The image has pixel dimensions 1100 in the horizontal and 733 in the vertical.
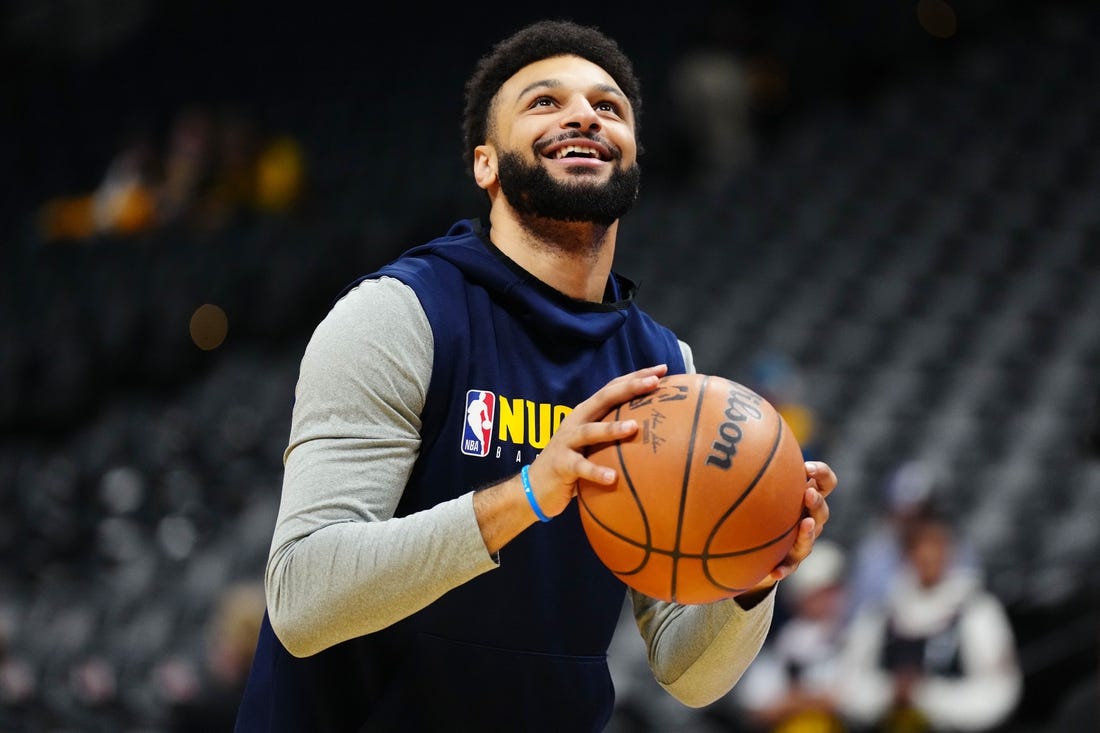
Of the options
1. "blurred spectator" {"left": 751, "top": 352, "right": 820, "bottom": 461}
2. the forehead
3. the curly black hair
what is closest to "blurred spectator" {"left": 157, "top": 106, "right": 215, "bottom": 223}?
"blurred spectator" {"left": 751, "top": 352, "right": 820, "bottom": 461}

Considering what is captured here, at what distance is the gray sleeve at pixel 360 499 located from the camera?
7.35 feet

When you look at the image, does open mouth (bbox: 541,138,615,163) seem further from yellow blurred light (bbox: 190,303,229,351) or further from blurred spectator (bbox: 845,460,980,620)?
yellow blurred light (bbox: 190,303,229,351)

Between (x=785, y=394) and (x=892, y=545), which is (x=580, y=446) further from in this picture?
(x=785, y=394)

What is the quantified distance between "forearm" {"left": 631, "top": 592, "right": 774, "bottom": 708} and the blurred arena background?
3317 mm

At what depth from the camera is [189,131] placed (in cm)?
1198

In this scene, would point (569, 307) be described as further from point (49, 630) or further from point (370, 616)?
point (49, 630)

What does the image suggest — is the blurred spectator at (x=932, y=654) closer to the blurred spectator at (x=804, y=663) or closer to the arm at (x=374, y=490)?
the blurred spectator at (x=804, y=663)

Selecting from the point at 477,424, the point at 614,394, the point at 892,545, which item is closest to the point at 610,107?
the point at 477,424

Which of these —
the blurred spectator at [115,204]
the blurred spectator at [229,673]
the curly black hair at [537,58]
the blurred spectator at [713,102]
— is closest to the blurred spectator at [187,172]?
the blurred spectator at [115,204]

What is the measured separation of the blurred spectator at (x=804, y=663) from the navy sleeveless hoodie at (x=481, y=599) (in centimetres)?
309

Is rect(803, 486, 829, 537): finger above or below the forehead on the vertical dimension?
below

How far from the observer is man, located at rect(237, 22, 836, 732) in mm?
2264
